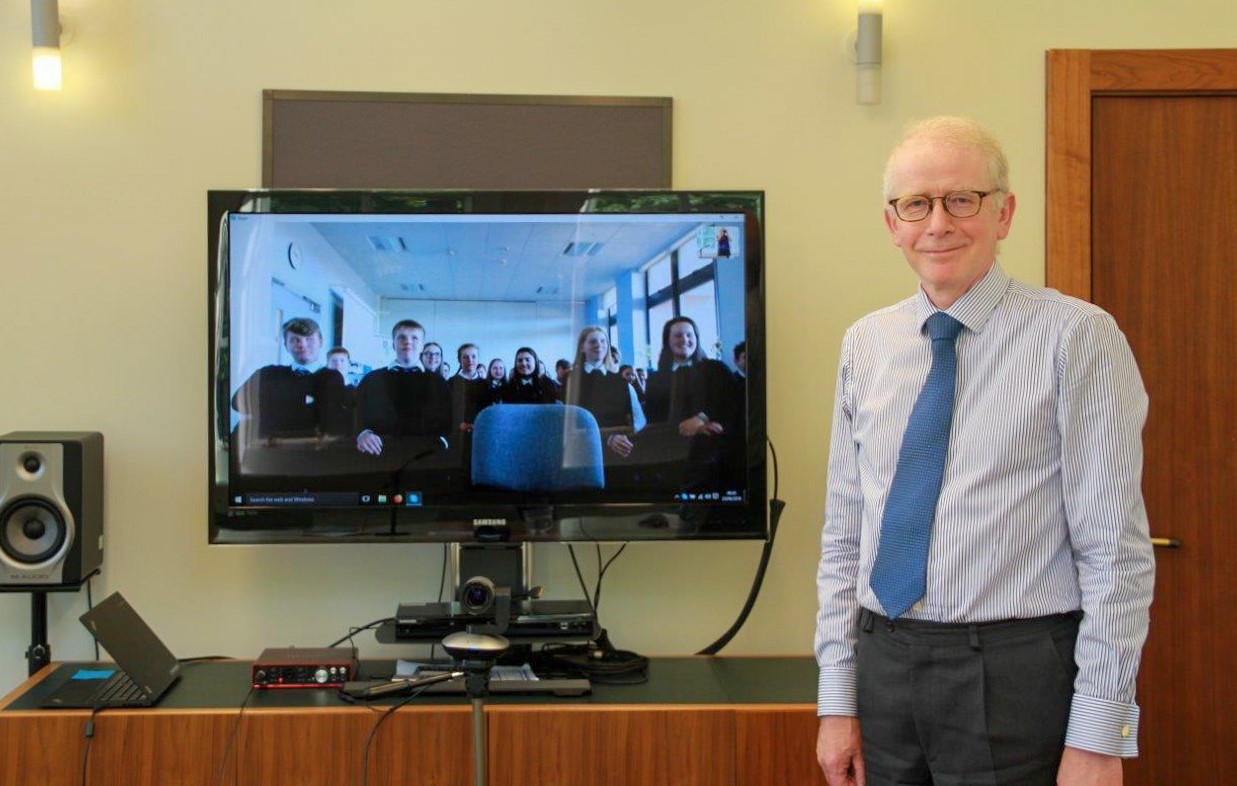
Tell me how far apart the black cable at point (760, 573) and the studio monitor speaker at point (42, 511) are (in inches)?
63.8

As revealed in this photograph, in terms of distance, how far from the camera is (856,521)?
1.96 meters

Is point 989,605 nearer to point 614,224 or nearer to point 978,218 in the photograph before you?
point 978,218

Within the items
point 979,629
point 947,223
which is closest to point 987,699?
point 979,629

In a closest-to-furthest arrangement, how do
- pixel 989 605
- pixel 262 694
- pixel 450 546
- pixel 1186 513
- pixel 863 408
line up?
pixel 989 605 → pixel 863 408 → pixel 262 694 → pixel 450 546 → pixel 1186 513

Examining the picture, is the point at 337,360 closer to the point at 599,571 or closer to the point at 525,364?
the point at 525,364

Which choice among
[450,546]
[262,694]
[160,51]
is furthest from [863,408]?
[160,51]

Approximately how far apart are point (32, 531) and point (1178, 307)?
301 centimetres

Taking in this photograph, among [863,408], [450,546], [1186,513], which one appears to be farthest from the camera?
[1186,513]

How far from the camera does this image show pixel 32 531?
2.71m

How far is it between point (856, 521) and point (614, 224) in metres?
1.11

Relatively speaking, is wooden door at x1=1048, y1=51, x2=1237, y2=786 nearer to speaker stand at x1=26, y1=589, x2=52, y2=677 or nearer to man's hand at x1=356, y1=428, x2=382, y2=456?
man's hand at x1=356, y1=428, x2=382, y2=456

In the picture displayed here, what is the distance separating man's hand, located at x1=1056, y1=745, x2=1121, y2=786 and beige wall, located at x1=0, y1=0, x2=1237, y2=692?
4.69 ft

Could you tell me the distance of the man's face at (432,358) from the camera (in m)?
2.73

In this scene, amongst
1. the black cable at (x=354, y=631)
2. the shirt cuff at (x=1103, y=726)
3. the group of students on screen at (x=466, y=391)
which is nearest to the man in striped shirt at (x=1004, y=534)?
the shirt cuff at (x=1103, y=726)
